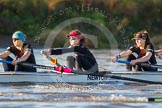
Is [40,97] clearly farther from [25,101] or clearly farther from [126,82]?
[126,82]

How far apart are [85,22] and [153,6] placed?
6.30 metres

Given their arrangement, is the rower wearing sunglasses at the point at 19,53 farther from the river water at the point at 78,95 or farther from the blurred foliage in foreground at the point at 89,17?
the blurred foliage in foreground at the point at 89,17

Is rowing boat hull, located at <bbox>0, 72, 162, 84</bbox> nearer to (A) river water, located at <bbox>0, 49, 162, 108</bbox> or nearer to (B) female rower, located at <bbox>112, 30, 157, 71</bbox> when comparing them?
(A) river water, located at <bbox>0, 49, 162, 108</bbox>

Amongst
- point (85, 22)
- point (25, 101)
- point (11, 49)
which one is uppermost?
point (85, 22)

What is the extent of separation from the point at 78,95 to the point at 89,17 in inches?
957

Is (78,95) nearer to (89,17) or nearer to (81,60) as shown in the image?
(81,60)

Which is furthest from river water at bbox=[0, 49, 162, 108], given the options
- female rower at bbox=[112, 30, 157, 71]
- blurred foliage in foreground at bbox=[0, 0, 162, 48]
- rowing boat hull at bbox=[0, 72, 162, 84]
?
blurred foliage in foreground at bbox=[0, 0, 162, 48]

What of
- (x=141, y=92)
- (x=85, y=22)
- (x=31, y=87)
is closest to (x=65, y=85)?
(x=31, y=87)

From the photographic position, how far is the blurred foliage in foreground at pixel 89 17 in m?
38.7

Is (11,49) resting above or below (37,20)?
below

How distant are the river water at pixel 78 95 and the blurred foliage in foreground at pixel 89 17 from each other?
19.1 meters

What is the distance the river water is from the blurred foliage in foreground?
19061mm

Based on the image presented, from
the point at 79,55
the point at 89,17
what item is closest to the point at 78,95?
the point at 79,55

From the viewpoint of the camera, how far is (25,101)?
15117 millimetres
